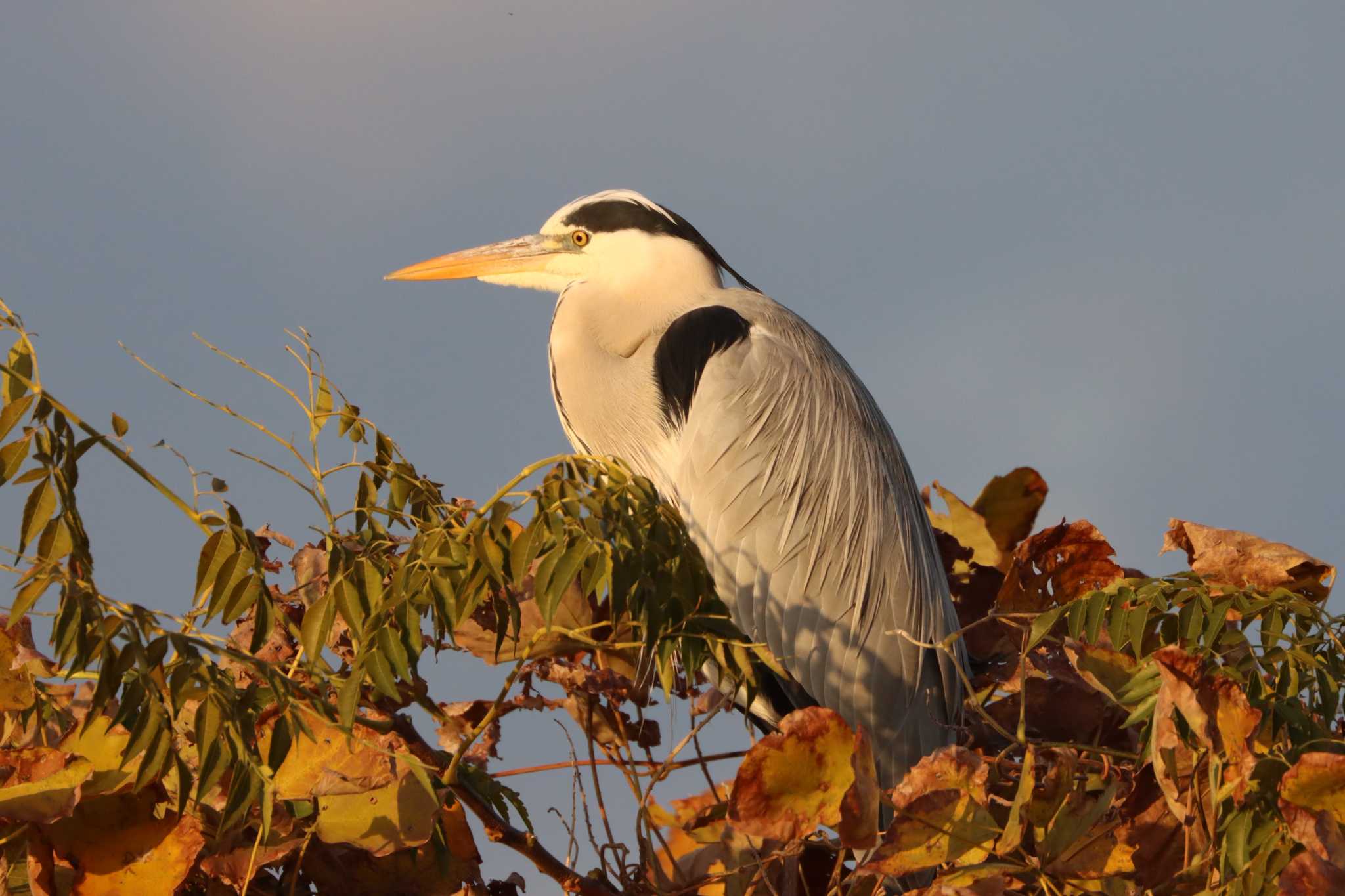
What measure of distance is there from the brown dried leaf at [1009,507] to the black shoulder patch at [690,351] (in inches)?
31.2

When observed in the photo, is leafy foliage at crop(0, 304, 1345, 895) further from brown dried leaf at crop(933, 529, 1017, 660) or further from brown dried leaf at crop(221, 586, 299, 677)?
brown dried leaf at crop(933, 529, 1017, 660)

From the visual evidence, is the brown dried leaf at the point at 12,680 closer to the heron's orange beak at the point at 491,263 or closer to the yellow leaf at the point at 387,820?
the yellow leaf at the point at 387,820

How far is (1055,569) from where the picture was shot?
8.82 feet

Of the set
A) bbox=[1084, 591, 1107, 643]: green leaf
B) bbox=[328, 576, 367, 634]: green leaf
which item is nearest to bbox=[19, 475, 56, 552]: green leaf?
bbox=[328, 576, 367, 634]: green leaf

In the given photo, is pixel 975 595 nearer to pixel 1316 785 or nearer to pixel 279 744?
pixel 1316 785

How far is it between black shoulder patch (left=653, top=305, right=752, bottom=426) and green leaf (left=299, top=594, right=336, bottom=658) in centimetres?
178

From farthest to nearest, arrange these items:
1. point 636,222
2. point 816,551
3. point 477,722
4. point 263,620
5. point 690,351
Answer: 1. point 636,222
2. point 690,351
3. point 816,551
4. point 477,722
5. point 263,620

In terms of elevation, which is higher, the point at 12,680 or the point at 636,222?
the point at 636,222

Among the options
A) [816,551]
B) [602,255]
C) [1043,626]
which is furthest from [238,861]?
[602,255]

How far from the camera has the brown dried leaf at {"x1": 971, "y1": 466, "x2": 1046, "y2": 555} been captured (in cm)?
294

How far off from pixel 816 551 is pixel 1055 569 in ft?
2.31

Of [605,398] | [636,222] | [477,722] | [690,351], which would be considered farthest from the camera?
[636,222]

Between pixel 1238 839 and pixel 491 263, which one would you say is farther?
pixel 491 263

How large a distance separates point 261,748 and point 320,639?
0.16m
